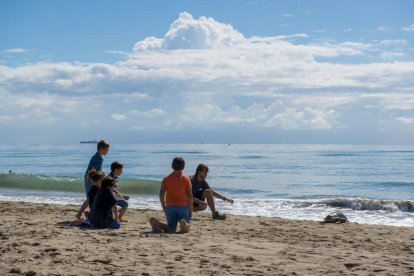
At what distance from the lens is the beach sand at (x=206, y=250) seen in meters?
6.26

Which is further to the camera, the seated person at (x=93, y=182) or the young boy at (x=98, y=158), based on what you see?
the young boy at (x=98, y=158)

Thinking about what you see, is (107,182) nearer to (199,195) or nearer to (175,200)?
(175,200)

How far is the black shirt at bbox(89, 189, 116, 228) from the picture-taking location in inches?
370

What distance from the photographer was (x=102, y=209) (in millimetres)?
9477

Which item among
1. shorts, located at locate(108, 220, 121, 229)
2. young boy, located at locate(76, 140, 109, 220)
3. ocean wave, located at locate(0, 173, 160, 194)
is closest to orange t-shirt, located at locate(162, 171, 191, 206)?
shorts, located at locate(108, 220, 121, 229)

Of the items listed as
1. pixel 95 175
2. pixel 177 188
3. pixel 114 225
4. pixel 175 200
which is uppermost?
pixel 95 175

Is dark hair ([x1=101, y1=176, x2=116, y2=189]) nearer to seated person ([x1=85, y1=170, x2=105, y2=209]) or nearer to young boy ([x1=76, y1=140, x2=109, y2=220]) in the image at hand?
seated person ([x1=85, y1=170, x2=105, y2=209])

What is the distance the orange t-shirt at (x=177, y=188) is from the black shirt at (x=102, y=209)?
1.03 m

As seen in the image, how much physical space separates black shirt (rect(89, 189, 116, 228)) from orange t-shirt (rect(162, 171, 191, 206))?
3.39 ft

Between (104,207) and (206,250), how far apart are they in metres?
2.79

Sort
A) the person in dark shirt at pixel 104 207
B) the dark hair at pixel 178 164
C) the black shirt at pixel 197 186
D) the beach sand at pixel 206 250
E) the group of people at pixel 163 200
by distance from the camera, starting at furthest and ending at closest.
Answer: the black shirt at pixel 197 186 → the person in dark shirt at pixel 104 207 → the group of people at pixel 163 200 → the dark hair at pixel 178 164 → the beach sand at pixel 206 250

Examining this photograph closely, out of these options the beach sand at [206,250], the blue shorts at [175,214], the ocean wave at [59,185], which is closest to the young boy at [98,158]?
the beach sand at [206,250]

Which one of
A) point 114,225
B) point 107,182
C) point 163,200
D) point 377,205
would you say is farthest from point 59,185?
point 163,200

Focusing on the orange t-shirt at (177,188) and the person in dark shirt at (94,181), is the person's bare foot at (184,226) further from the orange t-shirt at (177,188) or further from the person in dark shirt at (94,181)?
the person in dark shirt at (94,181)
